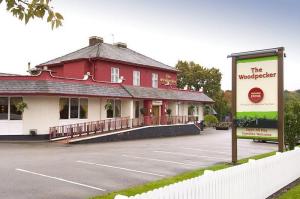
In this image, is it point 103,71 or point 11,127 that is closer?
point 11,127

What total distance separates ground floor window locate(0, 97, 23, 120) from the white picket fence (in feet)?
66.5

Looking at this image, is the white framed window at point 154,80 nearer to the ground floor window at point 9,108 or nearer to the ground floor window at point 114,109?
the ground floor window at point 114,109

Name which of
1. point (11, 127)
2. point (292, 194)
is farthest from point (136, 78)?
point (292, 194)

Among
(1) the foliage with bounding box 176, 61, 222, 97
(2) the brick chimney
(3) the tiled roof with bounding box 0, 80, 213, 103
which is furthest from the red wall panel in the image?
(1) the foliage with bounding box 176, 61, 222, 97

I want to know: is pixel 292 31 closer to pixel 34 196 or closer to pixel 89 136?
pixel 89 136

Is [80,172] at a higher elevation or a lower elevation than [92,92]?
lower

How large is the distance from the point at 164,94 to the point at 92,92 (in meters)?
11.3

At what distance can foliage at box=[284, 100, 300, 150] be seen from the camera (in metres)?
15.2

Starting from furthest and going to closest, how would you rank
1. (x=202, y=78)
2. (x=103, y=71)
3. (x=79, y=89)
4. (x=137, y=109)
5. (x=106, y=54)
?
(x=202, y=78), (x=137, y=109), (x=106, y=54), (x=103, y=71), (x=79, y=89)

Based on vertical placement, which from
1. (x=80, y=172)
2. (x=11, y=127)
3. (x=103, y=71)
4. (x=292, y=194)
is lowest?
(x=292, y=194)

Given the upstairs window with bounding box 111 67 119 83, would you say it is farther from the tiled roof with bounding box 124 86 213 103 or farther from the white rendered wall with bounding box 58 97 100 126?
the white rendered wall with bounding box 58 97 100 126

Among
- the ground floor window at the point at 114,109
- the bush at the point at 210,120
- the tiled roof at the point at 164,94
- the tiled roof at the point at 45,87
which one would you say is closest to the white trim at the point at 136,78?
the tiled roof at the point at 164,94

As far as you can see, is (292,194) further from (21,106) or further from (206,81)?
(206,81)

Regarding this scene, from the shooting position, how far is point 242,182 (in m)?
7.51
